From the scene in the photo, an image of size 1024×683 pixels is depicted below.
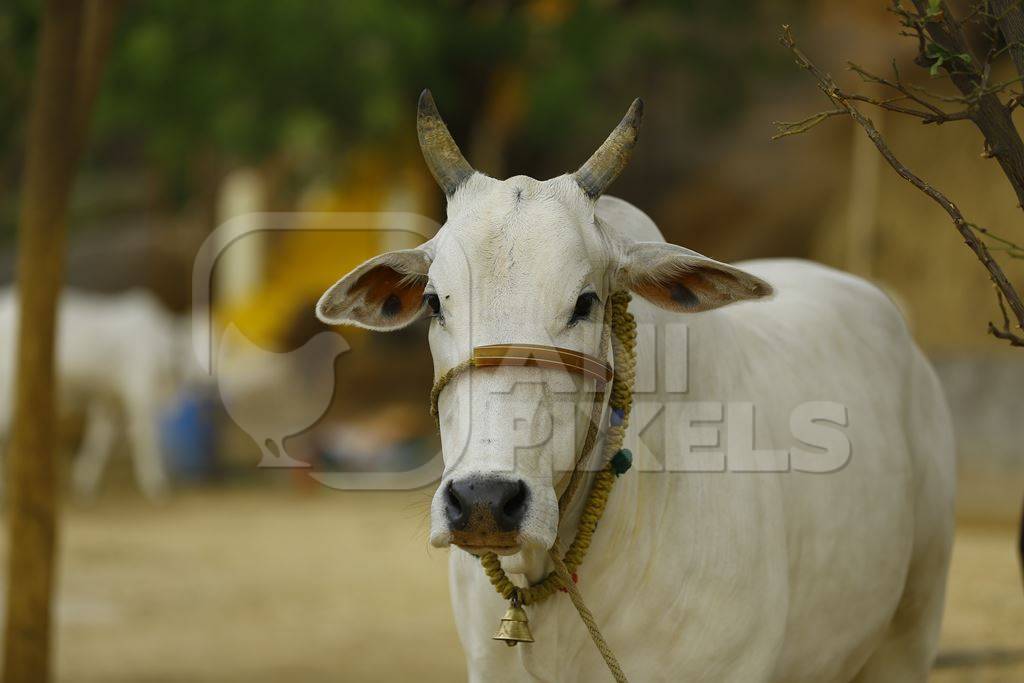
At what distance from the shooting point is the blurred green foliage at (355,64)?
10328 millimetres

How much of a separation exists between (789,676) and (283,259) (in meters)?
13.3

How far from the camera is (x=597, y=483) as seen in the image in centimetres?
286

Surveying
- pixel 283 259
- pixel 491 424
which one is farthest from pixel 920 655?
pixel 283 259

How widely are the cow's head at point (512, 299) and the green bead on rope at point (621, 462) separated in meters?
0.14

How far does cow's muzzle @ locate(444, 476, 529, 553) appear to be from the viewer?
2.41 meters

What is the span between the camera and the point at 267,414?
497 inches

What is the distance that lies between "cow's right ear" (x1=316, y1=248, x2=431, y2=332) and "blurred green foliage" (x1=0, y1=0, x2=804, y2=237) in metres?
5.96

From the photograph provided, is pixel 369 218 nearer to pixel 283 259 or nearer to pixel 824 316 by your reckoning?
pixel 283 259

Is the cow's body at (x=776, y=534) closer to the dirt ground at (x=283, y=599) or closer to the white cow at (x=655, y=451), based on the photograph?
the white cow at (x=655, y=451)

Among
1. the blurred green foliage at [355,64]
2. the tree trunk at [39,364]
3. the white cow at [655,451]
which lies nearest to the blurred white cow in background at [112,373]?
the blurred green foliage at [355,64]

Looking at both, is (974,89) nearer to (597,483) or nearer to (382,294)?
(597,483)

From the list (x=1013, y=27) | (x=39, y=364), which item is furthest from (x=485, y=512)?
(x=39, y=364)

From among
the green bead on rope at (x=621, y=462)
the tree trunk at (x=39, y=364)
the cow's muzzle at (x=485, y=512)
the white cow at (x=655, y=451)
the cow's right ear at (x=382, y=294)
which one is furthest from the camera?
the tree trunk at (x=39, y=364)

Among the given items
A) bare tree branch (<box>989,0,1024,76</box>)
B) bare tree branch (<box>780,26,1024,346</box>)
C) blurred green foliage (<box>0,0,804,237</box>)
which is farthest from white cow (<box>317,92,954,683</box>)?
blurred green foliage (<box>0,0,804,237</box>)
